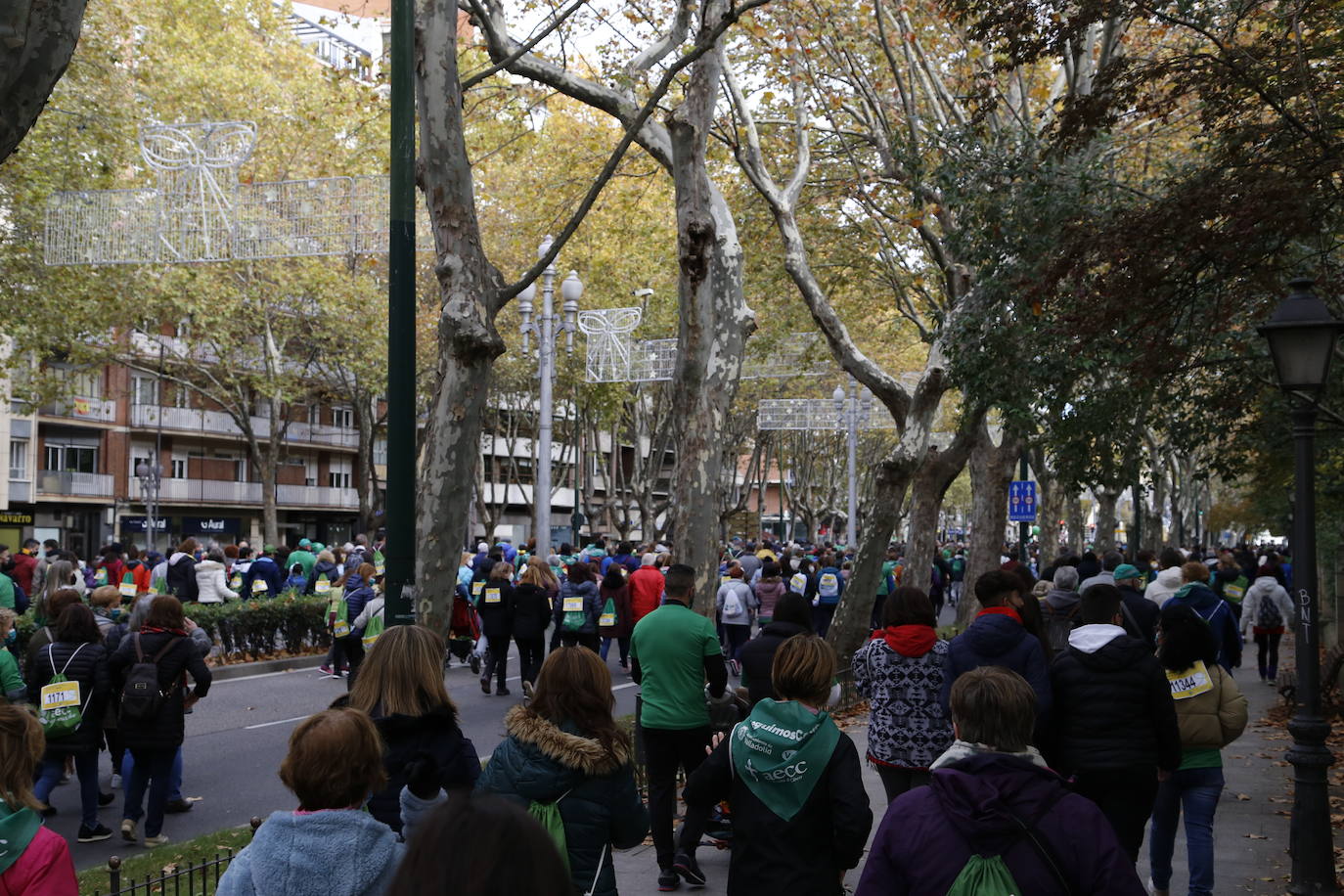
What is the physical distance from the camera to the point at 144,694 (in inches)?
326

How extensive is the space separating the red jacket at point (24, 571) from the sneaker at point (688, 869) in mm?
16130

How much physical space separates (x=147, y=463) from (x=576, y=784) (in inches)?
1875

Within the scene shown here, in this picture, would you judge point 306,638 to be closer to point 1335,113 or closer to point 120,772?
point 120,772

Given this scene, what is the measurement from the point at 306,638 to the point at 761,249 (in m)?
9.88

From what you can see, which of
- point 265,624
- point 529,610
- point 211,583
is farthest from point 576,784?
point 211,583

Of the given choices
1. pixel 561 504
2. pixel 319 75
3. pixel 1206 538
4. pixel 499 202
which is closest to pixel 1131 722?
pixel 499 202

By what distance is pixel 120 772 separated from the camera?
10.4m

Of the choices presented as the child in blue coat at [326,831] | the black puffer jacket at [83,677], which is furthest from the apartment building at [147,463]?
the child in blue coat at [326,831]

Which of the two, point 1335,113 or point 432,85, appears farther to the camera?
point 1335,113

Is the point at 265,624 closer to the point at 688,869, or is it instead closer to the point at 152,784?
the point at 152,784

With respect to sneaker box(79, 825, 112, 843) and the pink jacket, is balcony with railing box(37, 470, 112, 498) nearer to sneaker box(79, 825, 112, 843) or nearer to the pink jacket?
sneaker box(79, 825, 112, 843)

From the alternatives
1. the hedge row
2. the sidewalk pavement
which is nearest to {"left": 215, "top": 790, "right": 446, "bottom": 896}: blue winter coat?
the sidewalk pavement

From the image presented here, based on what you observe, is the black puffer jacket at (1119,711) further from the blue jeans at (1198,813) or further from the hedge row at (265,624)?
the hedge row at (265,624)

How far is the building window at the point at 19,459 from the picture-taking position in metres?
44.7
